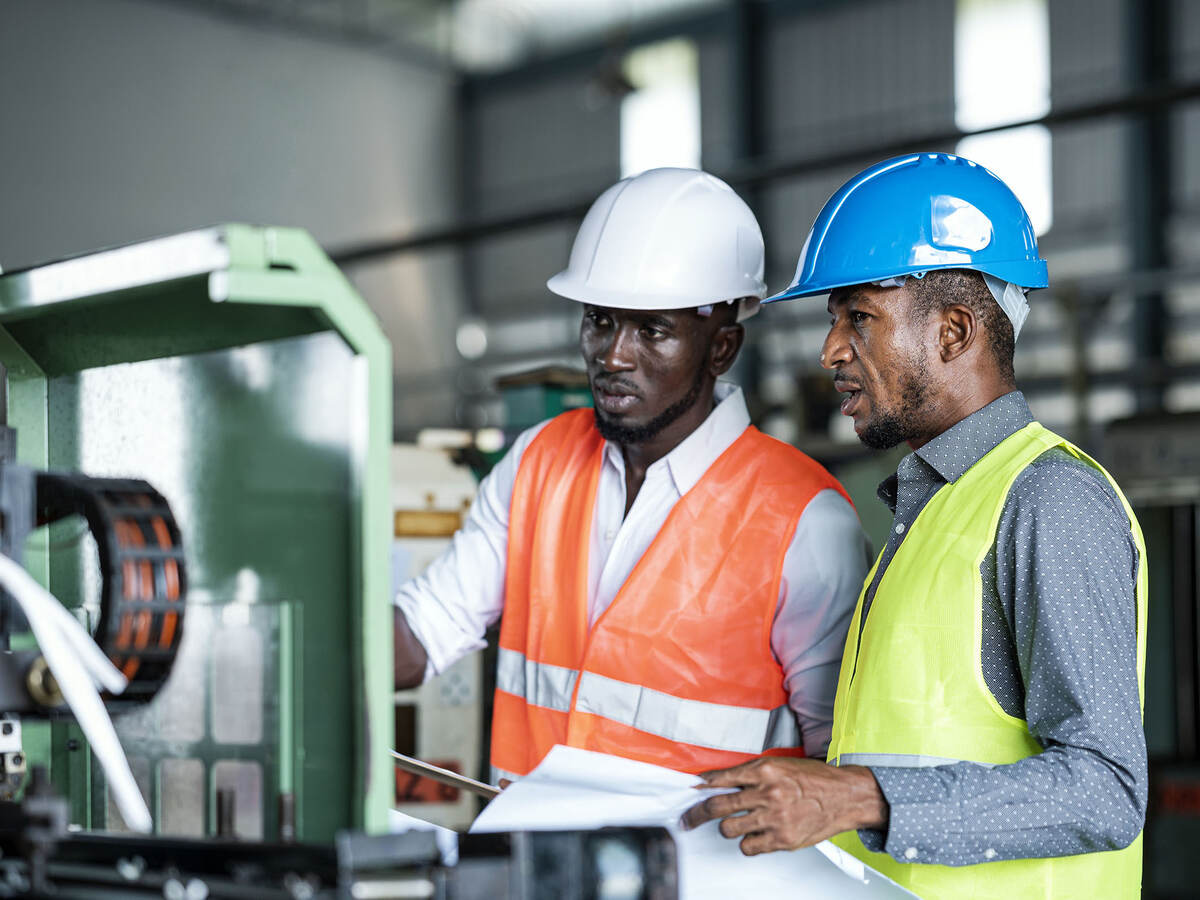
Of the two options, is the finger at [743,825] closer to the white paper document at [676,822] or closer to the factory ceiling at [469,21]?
the white paper document at [676,822]

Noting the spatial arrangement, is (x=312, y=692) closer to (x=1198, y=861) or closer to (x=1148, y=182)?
(x=1198, y=861)

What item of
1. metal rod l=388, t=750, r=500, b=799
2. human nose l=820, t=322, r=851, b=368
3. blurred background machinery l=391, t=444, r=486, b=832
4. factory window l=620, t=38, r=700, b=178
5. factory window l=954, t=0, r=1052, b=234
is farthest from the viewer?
factory window l=620, t=38, r=700, b=178

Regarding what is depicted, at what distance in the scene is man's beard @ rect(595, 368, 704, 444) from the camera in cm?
201

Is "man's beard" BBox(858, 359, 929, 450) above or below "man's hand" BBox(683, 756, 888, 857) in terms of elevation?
above

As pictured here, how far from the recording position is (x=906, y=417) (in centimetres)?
158

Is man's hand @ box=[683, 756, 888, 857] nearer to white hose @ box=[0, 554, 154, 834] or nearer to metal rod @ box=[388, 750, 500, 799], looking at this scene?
metal rod @ box=[388, 750, 500, 799]

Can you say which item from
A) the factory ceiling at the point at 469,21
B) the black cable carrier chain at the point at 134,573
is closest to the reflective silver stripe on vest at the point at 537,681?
the black cable carrier chain at the point at 134,573

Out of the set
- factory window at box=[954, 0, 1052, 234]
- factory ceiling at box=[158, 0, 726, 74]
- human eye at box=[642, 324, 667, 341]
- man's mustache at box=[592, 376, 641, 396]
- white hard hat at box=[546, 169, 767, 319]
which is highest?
factory ceiling at box=[158, 0, 726, 74]

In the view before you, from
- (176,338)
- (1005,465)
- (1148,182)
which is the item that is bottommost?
(1005,465)

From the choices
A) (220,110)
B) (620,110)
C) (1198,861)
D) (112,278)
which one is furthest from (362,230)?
(112,278)

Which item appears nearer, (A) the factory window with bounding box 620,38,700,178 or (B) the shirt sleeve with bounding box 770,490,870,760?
(B) the shirt sleeve with bounding box 770,490,870,760

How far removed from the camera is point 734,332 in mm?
2111

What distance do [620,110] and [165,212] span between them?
14.8ft

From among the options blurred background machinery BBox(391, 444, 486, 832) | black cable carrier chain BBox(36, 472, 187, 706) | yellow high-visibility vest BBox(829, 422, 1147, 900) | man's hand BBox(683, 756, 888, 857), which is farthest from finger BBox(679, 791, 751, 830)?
blurred background machinery BBox(391, 444, 486, 832)
